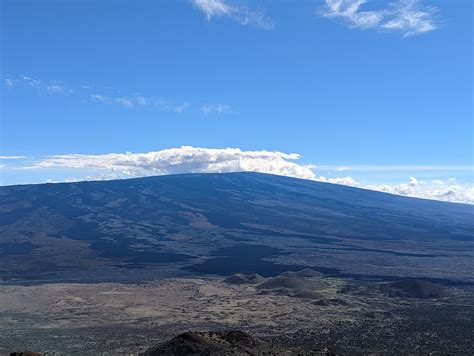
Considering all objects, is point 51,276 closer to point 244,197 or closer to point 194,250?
point 194,250

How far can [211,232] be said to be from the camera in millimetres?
119625

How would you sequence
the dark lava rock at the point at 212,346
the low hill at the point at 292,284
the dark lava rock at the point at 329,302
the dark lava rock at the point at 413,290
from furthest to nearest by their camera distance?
the low hill at the point at 292,284
the dark lava rock at the point at 413,290
the dark lava rock at the point at 329,302
the dark lava rock at the point at 212,346

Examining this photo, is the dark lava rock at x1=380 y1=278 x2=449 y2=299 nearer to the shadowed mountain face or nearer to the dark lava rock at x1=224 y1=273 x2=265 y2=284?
the dark lava rock at x1=224 y1=273 x2=265 y2=284

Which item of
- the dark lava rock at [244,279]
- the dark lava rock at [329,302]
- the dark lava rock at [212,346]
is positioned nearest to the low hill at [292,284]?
the dark lava rock at [244,279]

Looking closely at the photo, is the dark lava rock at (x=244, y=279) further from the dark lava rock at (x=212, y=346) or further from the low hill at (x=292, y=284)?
the dark lava rock at (x=212, y=346)

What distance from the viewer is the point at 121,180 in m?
193

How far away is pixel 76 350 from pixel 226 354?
12012mm

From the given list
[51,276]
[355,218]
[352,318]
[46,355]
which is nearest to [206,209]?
[355,218]

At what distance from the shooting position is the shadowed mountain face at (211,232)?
7794 centimetres

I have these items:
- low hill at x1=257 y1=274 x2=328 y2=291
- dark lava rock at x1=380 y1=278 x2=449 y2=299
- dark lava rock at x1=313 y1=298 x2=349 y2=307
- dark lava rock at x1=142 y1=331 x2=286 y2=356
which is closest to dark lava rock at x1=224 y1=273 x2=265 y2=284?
low hill at x1=257 y1=274 x2=328 y2=291

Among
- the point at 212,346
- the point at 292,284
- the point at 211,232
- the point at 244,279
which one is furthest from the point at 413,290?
the point at 211,232

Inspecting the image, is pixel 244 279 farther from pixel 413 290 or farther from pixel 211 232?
pixel 211 232

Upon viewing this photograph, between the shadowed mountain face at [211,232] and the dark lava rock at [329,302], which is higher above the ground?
the shadowed mountain face at [211,232]

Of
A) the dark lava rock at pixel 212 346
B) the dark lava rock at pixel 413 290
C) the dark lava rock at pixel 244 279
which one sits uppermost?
the dark lava rock at pixel 212 346
